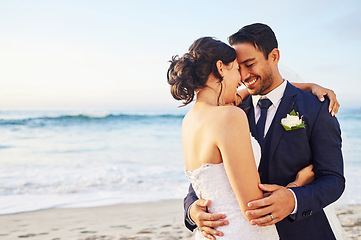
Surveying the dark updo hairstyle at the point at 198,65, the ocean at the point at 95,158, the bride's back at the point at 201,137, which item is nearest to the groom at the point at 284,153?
the bride's back at the point at 201,137

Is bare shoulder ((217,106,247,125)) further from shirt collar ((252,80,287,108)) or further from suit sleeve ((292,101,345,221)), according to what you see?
shirt collar ((252,80,287,108))

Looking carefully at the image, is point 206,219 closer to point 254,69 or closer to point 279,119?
point 279,119

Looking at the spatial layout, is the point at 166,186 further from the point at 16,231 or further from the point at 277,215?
the point at 277,215

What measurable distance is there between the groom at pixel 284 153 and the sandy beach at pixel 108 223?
305 cm

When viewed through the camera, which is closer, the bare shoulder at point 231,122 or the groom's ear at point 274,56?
the bare shoulder at point 231,122

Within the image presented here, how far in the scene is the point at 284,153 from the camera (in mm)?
2209

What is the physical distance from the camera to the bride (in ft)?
6.01

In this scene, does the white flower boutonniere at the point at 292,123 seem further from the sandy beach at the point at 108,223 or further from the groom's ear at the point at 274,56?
the sandy beach at the point at 108,223

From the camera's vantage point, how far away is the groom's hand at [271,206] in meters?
1.85

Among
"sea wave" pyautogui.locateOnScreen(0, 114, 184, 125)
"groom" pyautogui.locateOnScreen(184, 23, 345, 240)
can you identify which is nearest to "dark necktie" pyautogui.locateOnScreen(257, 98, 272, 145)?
"groom" pyautogui.locateOnScreen(184, 23, 345, 240)

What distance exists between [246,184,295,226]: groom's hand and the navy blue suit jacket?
18 cm

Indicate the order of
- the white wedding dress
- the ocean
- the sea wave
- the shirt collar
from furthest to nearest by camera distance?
the sea wave
the ocean
the shirt collar
the white wedding dress

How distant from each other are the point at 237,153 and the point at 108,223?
14.3ft

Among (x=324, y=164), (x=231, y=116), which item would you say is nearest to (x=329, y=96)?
(x=324, y=164)
